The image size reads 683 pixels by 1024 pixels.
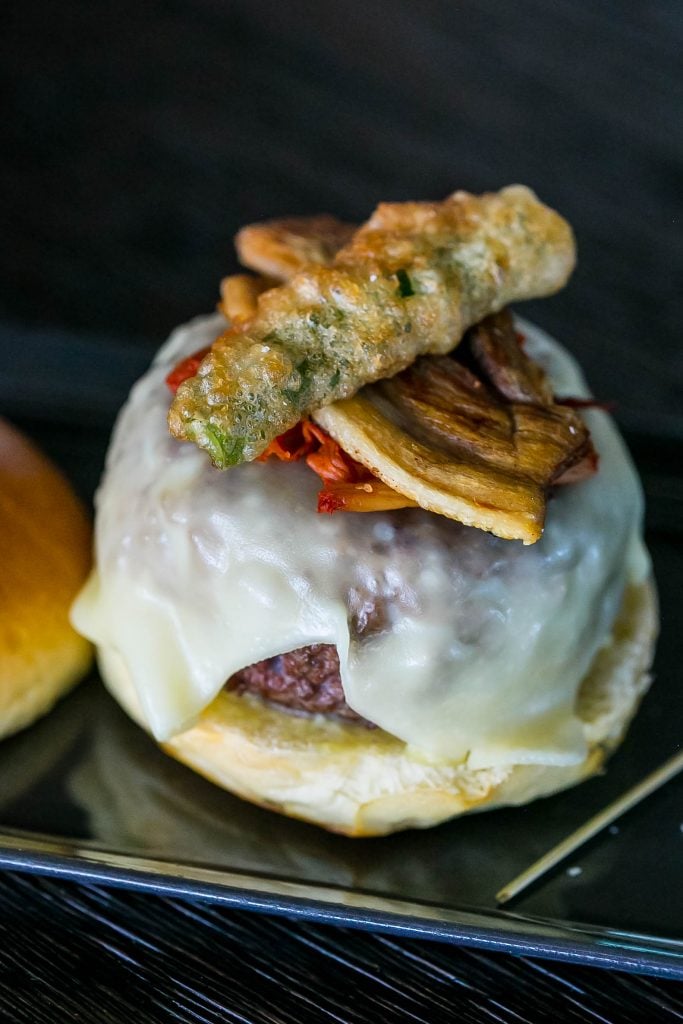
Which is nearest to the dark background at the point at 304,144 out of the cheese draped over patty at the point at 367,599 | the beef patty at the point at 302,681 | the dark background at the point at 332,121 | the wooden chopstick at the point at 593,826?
the dark background at the point at 332,121

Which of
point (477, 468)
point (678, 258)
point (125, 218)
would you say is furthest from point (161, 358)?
point (678, 258)

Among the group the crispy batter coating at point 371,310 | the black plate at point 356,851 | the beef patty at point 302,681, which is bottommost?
the black plate at point 356,851

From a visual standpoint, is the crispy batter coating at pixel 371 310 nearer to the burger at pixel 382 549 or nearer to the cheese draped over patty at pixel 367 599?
the burger at pixel 382 549

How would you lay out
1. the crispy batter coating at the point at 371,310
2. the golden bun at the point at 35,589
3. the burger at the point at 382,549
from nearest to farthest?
the crispy batter coating at the point at 371,310 < the burger at the point at 382,549 < the golden bun at the point at 35,589

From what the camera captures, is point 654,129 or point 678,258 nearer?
point 678,258

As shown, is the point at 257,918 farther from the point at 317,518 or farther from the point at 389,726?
the point at 317,518

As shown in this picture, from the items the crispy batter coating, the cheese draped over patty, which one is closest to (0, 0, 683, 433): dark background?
the crispy batter coating

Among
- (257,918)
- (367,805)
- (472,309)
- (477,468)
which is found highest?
(472,309)
